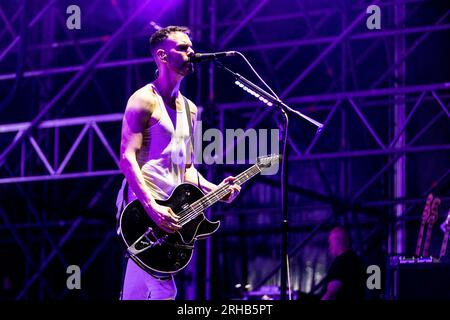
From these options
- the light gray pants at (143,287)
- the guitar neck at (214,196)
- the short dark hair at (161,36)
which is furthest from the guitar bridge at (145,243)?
the short dark hair at (161,36)

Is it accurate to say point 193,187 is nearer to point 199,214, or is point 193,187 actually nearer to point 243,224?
point 199,214

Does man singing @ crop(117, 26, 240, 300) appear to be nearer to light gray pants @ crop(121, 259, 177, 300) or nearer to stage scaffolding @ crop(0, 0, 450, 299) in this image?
light gray pants @ crop(121, 259, 177, 300)

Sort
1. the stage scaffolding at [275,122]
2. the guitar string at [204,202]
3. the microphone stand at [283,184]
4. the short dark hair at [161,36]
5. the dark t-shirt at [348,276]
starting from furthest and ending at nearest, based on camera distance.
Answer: the stage scaffolding at [275,122] → the dark t-shirt at [348,276] → the short dark hair at [161,36] → the guitar string at [204,202] → the microphone stand at [283,184]

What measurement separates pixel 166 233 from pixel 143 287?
38 cm

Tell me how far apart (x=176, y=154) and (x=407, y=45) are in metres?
7.28

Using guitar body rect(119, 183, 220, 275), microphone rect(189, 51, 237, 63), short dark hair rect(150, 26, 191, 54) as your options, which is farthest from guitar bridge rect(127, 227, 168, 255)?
short dark hair rect(150, 26, 191, 54)

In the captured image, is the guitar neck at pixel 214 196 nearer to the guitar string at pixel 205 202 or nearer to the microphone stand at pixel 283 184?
the guitar string at pixel 205 202

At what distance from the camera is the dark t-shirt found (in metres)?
9.39

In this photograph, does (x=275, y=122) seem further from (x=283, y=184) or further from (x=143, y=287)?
(x=143, y=287)

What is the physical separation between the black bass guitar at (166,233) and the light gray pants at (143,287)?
7 centimetres

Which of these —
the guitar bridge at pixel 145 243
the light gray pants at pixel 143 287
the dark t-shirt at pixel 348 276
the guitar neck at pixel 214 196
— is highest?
the guitar neck at pixel 214 196

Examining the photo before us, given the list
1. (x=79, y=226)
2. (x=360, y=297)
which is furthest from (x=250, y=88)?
(x=79, y=226)

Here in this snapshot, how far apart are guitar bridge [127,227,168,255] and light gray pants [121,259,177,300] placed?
0.33 ft

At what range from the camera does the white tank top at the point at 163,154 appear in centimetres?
606
